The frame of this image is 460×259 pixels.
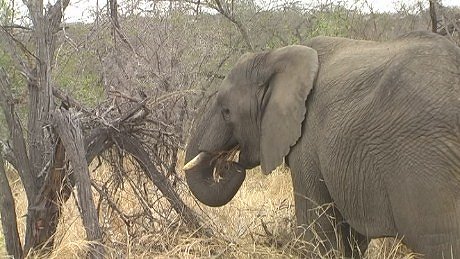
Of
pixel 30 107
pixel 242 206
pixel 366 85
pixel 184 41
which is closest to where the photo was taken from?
pixel 366 85

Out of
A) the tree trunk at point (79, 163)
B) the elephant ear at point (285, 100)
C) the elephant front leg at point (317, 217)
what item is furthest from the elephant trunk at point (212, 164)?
the tree trunk at point (79, 163)

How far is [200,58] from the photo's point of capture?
907 cm

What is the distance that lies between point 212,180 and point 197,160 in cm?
18

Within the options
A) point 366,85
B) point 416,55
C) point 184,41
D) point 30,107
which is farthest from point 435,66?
point 184,41

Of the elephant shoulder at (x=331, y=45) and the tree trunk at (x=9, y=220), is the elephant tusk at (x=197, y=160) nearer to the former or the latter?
the elephant shoulder at (x=331, y=45)

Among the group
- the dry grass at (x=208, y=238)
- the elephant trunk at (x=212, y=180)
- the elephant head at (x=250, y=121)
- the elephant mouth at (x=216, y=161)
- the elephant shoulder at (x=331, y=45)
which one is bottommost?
the dry grass at (x=208, y=238)

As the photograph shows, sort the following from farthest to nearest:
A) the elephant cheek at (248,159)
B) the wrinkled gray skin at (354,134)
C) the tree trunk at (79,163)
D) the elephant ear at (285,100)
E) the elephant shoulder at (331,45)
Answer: the elephant cheek at (248,159), the elephant shoulder at (331,45), the elephant ear at (285,100), the tree trunk at (79,163), the wrinkled gray skin at (354,134)

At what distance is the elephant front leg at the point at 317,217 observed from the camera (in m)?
4.79

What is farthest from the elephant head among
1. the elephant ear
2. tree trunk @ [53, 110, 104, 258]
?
tree trunk @ [53, 110, 104, 258]

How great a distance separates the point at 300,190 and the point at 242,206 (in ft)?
5.64

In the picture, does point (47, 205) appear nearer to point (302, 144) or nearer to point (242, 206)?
point (302, 144)

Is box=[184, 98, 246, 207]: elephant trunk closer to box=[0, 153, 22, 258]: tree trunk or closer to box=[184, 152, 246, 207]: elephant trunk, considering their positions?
box=[184, 152, 246, 207]: elephant trunk

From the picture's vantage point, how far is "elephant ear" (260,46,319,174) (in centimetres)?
490

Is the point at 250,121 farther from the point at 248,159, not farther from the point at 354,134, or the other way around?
the point at 354,134
